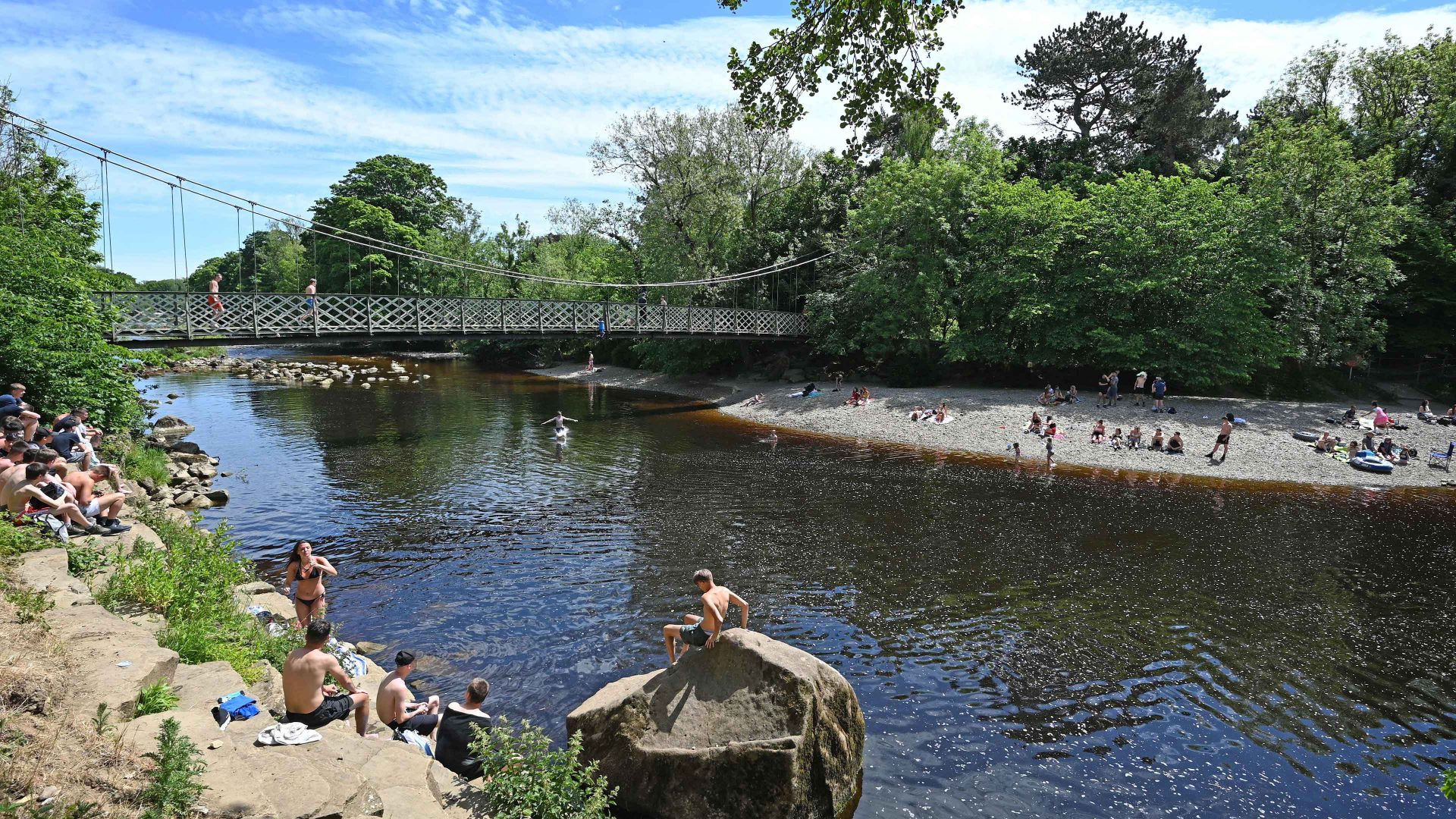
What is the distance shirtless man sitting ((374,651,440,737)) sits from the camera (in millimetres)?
8234

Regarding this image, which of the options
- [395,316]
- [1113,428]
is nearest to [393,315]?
[395,316]

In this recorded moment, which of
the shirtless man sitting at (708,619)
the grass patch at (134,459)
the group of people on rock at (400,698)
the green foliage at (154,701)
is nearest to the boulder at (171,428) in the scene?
the grass patch at (134,459)

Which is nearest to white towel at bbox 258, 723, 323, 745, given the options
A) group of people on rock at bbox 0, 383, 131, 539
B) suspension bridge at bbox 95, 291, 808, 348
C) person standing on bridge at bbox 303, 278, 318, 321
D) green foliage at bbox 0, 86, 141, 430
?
group of people on rock at bbox 0, 383, 131, 539

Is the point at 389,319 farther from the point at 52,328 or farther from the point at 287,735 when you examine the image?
the point at 287,735

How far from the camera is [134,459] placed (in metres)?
17.8

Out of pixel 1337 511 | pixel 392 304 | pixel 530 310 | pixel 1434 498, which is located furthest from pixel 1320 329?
pixel 392 304

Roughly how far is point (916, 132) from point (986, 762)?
4127 centimetres

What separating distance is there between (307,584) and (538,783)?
6222 millimetres

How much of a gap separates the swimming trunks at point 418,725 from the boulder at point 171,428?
23945 millimetres

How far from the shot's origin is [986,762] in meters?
8.57

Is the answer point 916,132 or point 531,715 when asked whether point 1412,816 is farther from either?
point 916,132

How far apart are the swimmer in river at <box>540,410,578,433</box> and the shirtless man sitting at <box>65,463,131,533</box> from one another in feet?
57.7

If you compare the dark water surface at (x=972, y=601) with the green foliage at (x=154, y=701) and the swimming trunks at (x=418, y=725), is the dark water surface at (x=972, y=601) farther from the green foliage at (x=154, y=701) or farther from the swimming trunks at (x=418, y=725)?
the green foliage at (x=154, y=701)

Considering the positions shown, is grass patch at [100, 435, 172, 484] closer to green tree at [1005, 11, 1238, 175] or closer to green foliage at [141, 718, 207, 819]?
green foliage at [141, 718, 207, 819]
